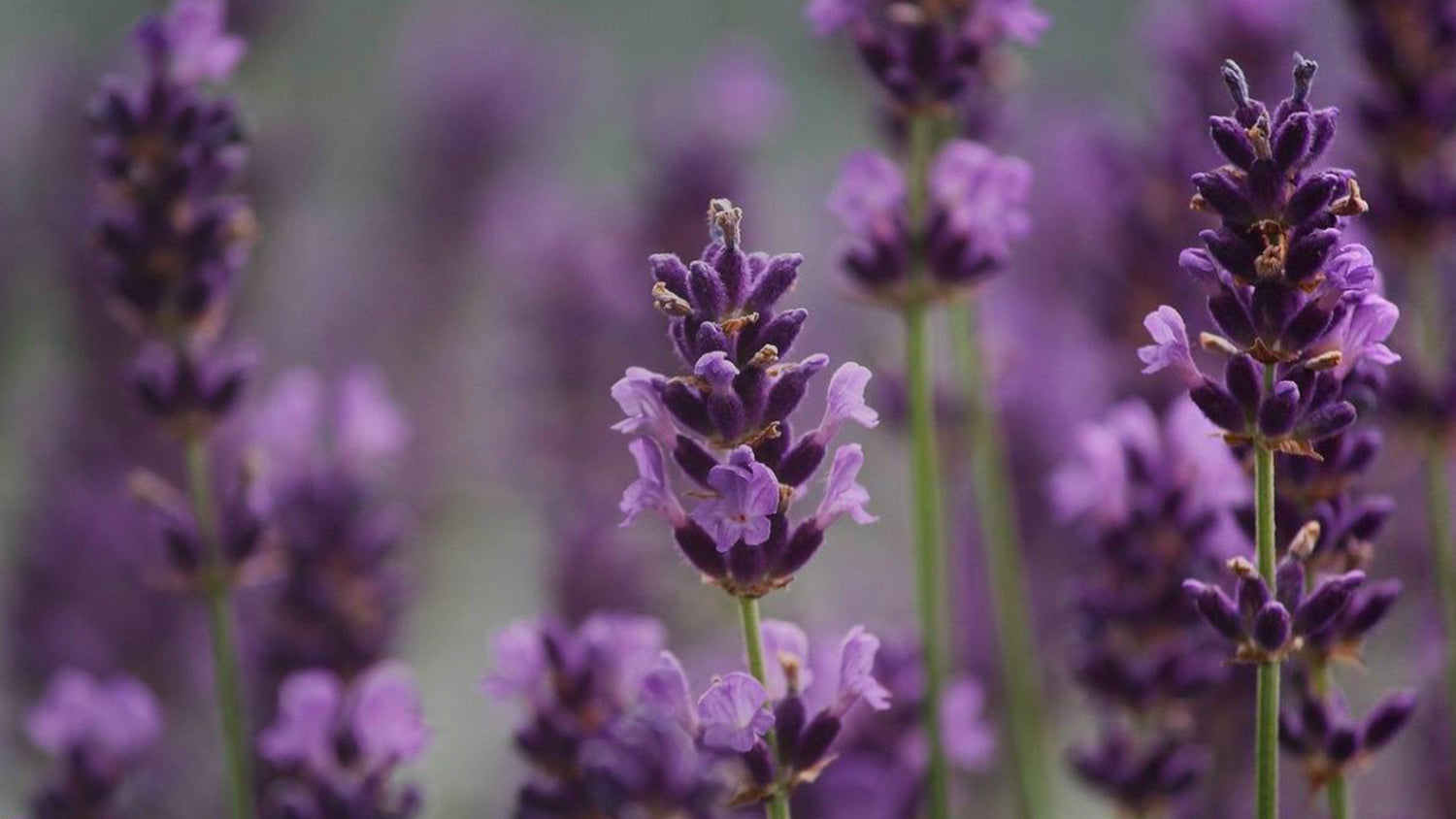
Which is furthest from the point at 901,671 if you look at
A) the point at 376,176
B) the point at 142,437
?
the point at 376,176

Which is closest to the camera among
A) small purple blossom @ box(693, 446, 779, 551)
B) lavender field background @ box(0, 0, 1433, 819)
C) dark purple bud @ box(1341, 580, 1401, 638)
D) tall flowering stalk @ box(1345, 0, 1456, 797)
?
small purple blossom @ box(693, 446, 779, 551)

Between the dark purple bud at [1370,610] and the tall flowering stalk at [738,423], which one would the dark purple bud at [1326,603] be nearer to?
the dark purple bud at [1370,610]

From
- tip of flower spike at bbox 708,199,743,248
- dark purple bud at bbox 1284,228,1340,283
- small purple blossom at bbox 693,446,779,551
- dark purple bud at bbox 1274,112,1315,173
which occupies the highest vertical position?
dark purple bud at bbox 1274,112,1315,173

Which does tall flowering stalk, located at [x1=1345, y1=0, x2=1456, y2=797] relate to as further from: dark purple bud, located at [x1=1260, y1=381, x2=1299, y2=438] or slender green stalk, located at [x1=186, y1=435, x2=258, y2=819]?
slender green stalk, located at [x1=186, y1=435, x2=258, y2=819]

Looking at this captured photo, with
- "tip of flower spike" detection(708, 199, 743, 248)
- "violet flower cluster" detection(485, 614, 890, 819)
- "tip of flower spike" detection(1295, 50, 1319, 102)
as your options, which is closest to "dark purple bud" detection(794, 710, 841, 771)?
"violet flower cluster" detection(485, 614, 890, 819)

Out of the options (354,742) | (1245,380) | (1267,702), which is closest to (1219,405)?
(1245,380)

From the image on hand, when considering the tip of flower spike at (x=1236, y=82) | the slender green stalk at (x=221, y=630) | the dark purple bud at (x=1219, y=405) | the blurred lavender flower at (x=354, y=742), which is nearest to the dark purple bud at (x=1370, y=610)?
the dark purple bud at (x=1219, y=405)

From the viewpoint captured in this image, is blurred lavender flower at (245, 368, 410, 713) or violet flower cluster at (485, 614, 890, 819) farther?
blurred lavender flower at (245, 368, 410, 713)
